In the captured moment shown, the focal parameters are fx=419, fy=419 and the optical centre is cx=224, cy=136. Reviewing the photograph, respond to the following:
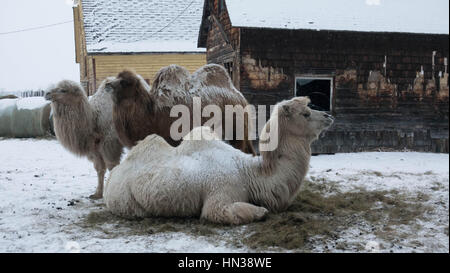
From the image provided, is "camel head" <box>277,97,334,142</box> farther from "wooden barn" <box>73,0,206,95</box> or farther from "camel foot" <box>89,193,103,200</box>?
Result: "wooden barn" <box>73,0,206,95</box>

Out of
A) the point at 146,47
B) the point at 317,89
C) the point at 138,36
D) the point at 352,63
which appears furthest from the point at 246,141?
the point at 138,36

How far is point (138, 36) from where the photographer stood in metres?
22.8

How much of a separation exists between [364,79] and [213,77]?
6.84m

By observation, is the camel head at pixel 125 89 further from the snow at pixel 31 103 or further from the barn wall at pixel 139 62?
the barn wall at pixel 139 62

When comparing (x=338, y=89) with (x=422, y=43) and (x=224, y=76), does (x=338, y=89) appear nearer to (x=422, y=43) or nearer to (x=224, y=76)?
(x=422, y=43)

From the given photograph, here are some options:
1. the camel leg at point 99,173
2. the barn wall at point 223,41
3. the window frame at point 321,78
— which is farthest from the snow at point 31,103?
the camel leg at point 99,173

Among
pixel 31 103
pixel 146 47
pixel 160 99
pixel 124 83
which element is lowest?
pixel 31 103

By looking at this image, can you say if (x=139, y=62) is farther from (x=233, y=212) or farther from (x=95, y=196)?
(x=233, y=212)

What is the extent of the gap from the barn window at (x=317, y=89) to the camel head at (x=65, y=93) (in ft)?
22.8

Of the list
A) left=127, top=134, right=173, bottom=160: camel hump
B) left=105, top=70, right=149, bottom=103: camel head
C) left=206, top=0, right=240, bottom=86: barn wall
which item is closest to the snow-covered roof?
left=206, top=0, right=240, bottom=86: barn wall

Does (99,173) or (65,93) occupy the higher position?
(65,93)

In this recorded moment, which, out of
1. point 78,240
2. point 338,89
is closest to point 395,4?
point 338,89

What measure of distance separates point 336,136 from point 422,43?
12.3 feet

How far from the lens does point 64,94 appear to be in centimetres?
651
